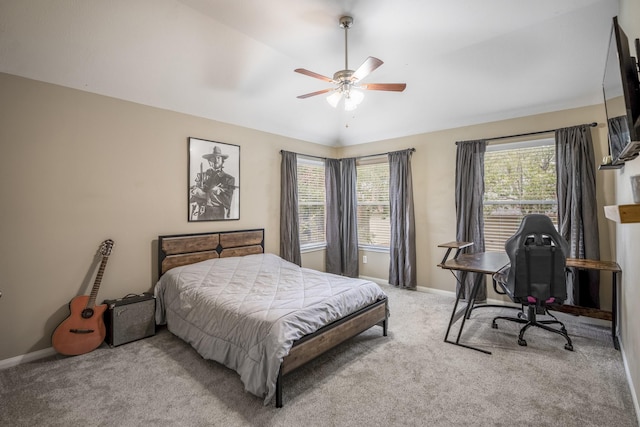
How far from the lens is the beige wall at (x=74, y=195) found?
8.51 ft

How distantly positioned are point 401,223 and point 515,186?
5.34 ft

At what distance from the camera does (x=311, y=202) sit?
538 centimetres

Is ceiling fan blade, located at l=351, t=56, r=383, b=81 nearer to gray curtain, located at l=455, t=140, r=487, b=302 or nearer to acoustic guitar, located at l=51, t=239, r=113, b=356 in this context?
gray curtain, located at l=455, t=140, r=487, b=302

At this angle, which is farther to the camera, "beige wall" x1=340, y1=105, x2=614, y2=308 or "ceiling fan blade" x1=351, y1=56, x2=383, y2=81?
"beige wall" x1=340, y1=105, x2=614, y2=308

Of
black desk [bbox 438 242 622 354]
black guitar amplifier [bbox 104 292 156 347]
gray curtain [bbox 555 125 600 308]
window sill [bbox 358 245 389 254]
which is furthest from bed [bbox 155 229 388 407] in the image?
gray curtain [bbox 555 125 600 308]

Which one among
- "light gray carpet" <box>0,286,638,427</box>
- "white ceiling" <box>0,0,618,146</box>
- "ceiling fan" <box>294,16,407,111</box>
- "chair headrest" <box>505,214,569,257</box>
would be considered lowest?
"light gray carpet" <box>0,286,638,427</box>

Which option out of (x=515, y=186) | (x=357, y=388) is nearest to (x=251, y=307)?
(x=357, y=388)

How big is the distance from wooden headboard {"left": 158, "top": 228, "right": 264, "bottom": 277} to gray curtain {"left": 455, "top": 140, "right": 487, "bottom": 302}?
2899mm

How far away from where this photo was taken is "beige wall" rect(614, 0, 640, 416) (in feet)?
6.18

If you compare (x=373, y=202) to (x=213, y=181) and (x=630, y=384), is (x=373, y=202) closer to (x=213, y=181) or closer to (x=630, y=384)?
(x=213, y=181)

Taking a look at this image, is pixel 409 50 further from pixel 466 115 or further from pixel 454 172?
pixel 454 172

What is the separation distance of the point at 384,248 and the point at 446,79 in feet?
9.10

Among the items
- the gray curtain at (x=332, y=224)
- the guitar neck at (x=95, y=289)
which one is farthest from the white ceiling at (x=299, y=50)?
the guitar neck at (x=95, y=289)

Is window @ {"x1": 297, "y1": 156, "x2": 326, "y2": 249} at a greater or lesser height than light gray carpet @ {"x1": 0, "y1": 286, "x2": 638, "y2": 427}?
greater
